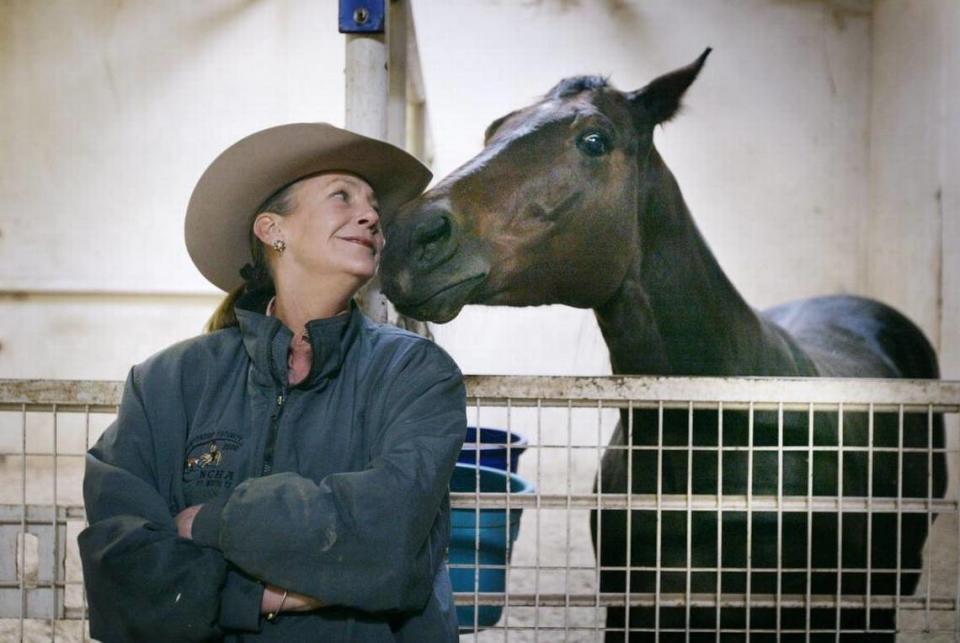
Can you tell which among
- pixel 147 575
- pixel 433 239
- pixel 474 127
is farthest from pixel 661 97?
pixel 474 127

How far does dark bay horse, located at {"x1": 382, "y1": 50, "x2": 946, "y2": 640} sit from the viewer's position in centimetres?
191

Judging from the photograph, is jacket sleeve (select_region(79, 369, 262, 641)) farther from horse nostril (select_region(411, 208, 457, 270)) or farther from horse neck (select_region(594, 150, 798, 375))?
horse neck (select_region(594, 150, 798, 375))

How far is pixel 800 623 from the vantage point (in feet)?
7.29

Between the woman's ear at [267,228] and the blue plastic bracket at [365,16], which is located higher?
the blue plastic bracket at [365,16]

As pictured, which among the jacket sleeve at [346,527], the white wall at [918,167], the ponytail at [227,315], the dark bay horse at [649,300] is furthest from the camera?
the white wall at [918,167]

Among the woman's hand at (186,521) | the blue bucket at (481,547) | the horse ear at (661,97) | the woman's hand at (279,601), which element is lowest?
the blue bucket at (481,547)

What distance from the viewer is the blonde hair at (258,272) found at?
4.81ft

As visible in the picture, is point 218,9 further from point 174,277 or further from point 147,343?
point 147,343

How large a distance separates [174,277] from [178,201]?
1.97ft

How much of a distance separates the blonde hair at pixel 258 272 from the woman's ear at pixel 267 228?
0.6 inches

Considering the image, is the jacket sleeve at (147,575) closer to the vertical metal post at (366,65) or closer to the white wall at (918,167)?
the vertical metal post at (366,65)

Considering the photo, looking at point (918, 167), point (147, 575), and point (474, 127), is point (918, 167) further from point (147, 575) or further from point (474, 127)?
point (147, 575)

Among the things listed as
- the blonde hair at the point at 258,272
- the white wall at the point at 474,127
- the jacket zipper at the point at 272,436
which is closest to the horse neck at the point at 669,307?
the blonde hair at the point at 258,272

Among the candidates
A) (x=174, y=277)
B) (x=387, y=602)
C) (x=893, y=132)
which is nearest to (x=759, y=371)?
(x=387, y=602)
